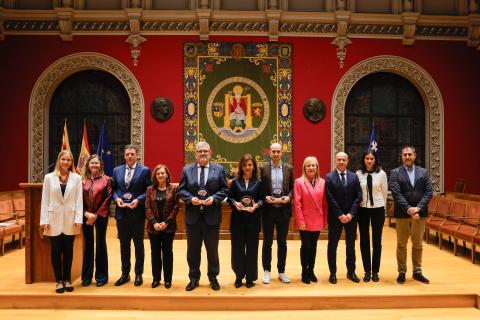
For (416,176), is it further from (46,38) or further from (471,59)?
(46,38)

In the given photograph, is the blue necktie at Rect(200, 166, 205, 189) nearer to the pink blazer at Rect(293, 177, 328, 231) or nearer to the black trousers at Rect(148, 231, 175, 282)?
the black trousers at Rect(148, 231, 175, 282)

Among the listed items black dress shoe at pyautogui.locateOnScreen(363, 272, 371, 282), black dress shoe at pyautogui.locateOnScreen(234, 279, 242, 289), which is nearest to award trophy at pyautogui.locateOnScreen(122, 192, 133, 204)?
black dress shoe at pyautogui.locateOnScreen(234, 279, 242, 289)

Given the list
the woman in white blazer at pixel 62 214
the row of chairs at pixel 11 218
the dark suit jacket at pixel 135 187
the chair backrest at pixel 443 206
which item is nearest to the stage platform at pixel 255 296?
the woman in white blazer at pixel 62 214

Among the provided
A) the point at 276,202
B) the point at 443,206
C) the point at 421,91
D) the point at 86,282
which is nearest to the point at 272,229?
the point at 276,202

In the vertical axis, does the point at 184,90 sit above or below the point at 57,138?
above

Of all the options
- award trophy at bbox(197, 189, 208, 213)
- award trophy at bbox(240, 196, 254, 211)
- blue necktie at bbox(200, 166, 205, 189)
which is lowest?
award trophy at bbox(240, 196, 254, 211)

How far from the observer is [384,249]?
6.98 metres

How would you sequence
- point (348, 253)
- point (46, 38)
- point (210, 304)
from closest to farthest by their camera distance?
point (210, 304), point (348, 253), point (46, 38)

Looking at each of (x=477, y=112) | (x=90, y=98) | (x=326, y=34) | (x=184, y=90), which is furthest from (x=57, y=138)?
(x=477, y=112)

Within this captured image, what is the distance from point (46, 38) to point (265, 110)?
16.3ft

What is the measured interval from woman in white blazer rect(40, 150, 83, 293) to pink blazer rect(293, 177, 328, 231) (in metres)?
2.33

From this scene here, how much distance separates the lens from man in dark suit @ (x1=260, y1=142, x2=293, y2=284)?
16.0 feet

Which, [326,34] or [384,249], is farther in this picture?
[326,34]

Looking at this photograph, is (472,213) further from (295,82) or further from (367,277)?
(295,82)
